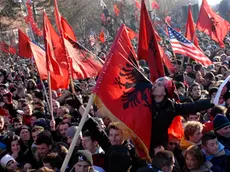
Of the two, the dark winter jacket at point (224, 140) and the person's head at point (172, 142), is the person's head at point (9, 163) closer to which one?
the person's head at point (172, 142)

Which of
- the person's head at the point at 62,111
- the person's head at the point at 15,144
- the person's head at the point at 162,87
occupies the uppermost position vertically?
the person's head at the point at 162,87

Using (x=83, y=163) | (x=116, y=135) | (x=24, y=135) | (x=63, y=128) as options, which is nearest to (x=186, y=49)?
(x=63, y=128)

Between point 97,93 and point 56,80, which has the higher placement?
point 97,93

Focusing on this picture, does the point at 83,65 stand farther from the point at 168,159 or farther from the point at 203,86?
the point at 168,159

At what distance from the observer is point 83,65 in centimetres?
804

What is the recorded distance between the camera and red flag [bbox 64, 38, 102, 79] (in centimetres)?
A: 794

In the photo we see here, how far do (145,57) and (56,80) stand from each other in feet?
8.51

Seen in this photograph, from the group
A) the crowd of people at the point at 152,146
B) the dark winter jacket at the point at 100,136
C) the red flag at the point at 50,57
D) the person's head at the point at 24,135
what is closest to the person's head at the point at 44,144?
the crowd of people at the point at 152,146

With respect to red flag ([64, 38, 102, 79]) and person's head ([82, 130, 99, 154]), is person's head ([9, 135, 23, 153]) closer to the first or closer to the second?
person's head ([82, 130, 99, 154])

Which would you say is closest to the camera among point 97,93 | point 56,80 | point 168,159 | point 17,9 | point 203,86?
point 168,159

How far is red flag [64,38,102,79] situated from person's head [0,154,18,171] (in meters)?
2.66

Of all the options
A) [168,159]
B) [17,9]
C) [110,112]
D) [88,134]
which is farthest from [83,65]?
[17,9]

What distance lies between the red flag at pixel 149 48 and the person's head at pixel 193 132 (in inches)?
34.4

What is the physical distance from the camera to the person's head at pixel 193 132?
4789 millimetres
